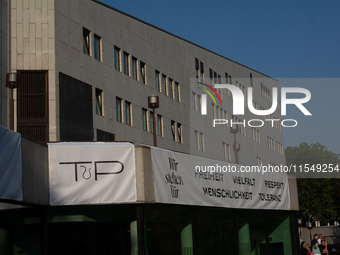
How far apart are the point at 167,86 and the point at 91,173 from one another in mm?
26076

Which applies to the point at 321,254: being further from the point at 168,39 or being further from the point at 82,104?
the point at 168,39

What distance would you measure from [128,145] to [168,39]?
27.3 metres

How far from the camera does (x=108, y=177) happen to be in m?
14.4

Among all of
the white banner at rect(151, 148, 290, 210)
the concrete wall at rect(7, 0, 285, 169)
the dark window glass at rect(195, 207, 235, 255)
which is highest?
the concrete wall at rect(7, 0, 285, 169)

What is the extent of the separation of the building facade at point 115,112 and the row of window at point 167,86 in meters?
0.09

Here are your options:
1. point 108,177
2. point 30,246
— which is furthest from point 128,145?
point 30,246

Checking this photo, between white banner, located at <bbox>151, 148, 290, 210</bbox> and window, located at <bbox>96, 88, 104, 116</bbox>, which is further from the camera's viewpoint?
window, located at <bbox>96, 88, 104, 116</bbox>

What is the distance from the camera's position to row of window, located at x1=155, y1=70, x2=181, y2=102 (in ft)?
127

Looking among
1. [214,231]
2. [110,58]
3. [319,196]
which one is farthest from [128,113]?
[319,196]

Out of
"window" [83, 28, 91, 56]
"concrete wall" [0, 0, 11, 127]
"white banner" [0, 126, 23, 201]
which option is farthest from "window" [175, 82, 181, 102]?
"white banner" [0, 126, 23, 201]

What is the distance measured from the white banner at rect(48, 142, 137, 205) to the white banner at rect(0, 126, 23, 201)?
1668mm

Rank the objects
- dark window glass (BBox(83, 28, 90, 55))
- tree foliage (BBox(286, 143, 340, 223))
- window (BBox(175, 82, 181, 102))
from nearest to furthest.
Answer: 1. dark window glass (BBox(83, 28, 90, 55))
2. window (BBox(175, 82, 181, 102))
3. tree foliage (BBox(286, 143, 340, 223))

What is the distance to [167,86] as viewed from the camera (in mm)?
39938

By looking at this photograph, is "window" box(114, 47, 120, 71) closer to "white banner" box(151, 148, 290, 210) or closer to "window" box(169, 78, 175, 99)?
"window" box(169, 78, 175, 99)
